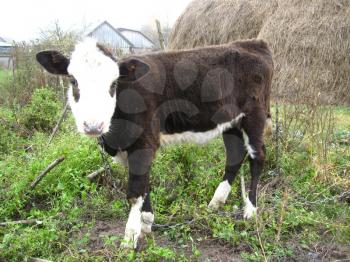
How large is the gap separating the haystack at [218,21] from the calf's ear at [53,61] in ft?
35.8

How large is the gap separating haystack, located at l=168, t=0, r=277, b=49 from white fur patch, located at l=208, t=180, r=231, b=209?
9.91 meters

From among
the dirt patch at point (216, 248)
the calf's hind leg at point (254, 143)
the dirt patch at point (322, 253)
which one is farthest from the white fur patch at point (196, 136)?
the dirt patch at point (322, 253)

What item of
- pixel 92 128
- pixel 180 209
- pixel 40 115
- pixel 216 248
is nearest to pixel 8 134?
pixel 40 115

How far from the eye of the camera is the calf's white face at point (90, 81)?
3.29 m

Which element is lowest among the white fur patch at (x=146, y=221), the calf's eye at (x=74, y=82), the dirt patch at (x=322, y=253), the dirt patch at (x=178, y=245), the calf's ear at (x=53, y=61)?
the dirt patch at (x=322, y=253)

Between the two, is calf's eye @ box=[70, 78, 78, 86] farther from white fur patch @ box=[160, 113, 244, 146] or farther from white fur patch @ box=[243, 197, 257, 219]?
white fur patch @ box=[243, 197, 257, 219]

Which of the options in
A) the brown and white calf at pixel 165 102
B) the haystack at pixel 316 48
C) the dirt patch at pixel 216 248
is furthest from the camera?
the haystack at pixel 316 48

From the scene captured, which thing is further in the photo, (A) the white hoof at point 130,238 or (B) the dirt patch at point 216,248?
(B) the dirt patch at point 216,248

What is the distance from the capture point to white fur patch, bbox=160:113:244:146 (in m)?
4.41

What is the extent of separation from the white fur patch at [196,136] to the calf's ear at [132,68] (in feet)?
2.58

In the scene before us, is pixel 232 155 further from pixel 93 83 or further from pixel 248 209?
pixel 93 83

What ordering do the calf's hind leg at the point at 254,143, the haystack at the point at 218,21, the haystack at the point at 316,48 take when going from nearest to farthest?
the calf's hind leg at the point at 254,143 < the haystack at the point at 316,48 < the haystack at the point at 218,21

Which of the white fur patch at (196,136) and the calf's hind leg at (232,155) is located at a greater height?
the white fur patch at (196,136)

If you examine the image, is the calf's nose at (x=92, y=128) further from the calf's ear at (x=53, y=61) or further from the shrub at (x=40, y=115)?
the shrub at (x=40, y=115)
